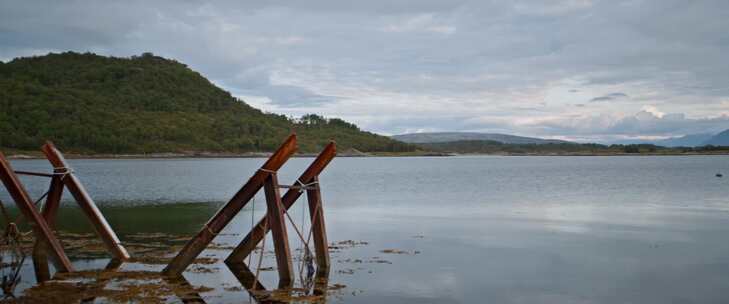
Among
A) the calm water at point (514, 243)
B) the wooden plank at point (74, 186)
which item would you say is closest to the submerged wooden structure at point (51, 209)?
the wooden plank at point (74, 186)

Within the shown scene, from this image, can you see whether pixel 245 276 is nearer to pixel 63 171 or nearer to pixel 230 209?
pixel 230 209

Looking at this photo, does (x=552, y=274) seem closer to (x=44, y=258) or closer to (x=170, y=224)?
(x=44, y=258)

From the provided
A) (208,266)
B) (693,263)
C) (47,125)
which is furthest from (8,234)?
(47,125)

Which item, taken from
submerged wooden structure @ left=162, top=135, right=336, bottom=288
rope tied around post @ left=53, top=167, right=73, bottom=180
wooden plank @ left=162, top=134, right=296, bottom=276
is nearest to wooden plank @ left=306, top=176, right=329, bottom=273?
submerged wooden structure @ left=162, top=135, right=336, bottom=288

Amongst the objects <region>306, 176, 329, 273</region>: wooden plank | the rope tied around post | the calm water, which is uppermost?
the rope tied around post

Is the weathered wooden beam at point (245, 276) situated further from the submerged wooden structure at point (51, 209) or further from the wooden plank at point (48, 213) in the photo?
the wooden plank at point (48, 213)

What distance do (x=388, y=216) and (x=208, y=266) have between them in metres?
15.2

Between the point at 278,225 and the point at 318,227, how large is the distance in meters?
2.21

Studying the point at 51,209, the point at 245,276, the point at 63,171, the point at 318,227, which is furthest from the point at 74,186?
the point at 318,227

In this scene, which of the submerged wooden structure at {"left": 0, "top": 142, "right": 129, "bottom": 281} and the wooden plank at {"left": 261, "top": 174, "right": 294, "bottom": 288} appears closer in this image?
the wooden plank at {"left": 261, "top": 174, "right": 294, "bottom": 288}

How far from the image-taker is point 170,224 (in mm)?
25891

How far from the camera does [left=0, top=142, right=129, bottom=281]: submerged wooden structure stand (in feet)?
46.5

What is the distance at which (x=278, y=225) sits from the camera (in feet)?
43.6

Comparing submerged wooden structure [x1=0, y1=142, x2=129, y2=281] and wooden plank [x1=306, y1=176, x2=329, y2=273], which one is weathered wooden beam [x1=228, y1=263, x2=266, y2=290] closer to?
wooden plank [x1=306, y1=176, x2=329, y2=273]
